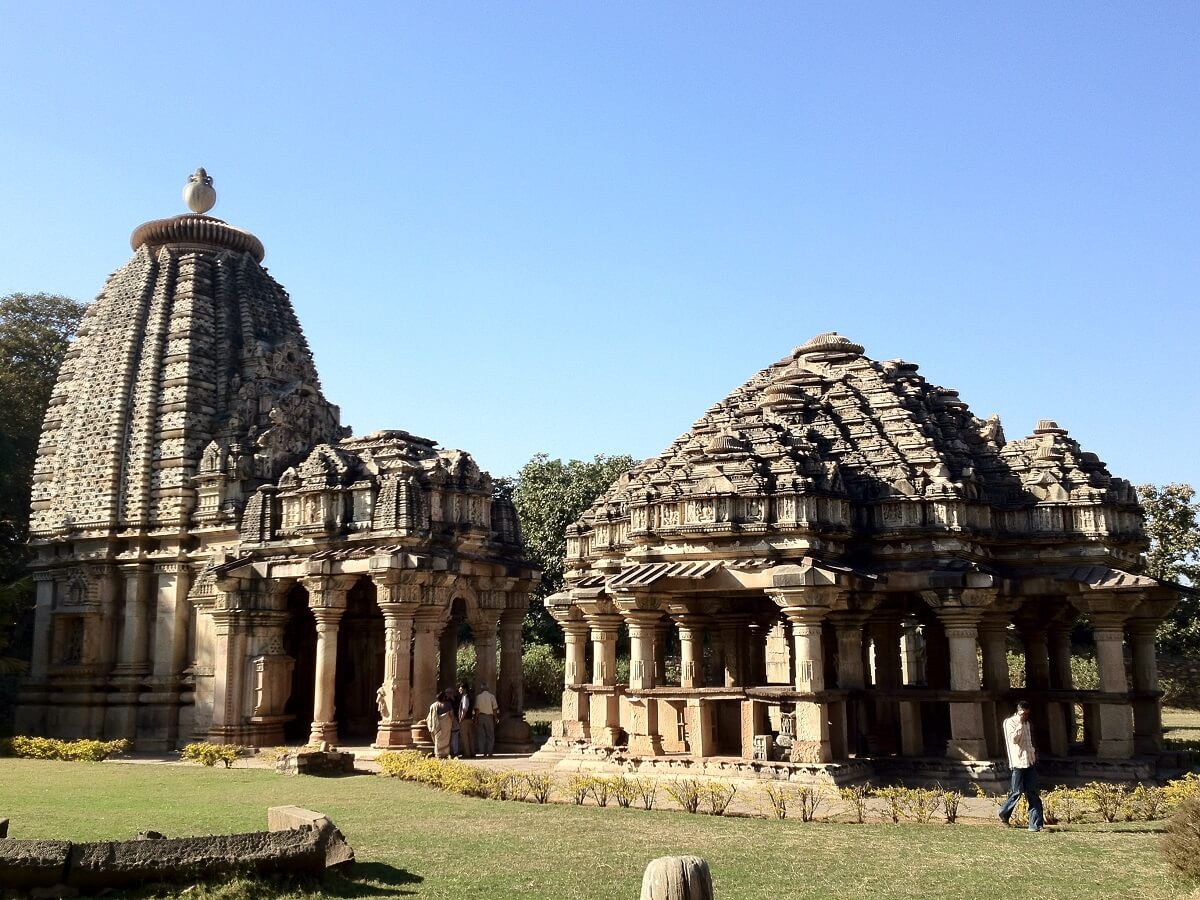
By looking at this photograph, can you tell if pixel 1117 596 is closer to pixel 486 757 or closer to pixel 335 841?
pixel 486 757

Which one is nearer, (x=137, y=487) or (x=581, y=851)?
(x=581, y=851)

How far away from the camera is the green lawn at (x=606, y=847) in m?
9.53

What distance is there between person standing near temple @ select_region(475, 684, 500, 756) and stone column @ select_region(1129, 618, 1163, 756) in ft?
38.8

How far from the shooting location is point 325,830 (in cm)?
951

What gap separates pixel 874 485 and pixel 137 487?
60.5 feet

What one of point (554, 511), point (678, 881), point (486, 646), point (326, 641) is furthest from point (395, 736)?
point (554, 511)

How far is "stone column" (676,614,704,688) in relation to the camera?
2108 centimetres

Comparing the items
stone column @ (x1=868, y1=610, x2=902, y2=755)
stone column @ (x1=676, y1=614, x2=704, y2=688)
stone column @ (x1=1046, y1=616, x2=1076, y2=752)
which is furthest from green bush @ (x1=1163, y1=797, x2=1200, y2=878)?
stone column @ (x1=1046, y1=616, x2=1076, y2=752)

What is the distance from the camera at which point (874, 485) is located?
1892cm

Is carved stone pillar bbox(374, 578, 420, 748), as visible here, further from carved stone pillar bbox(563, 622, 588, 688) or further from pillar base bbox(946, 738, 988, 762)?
pillar base bbox(946, 738, 988, 762)

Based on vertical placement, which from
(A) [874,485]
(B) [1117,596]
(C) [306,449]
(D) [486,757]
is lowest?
(D) [486,757]

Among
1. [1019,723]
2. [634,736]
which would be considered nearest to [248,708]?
[634,736]

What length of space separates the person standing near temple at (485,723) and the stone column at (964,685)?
9.19 m

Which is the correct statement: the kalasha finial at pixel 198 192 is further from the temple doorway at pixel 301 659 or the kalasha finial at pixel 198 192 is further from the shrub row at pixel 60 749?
the shrub row at pixel 60 749
